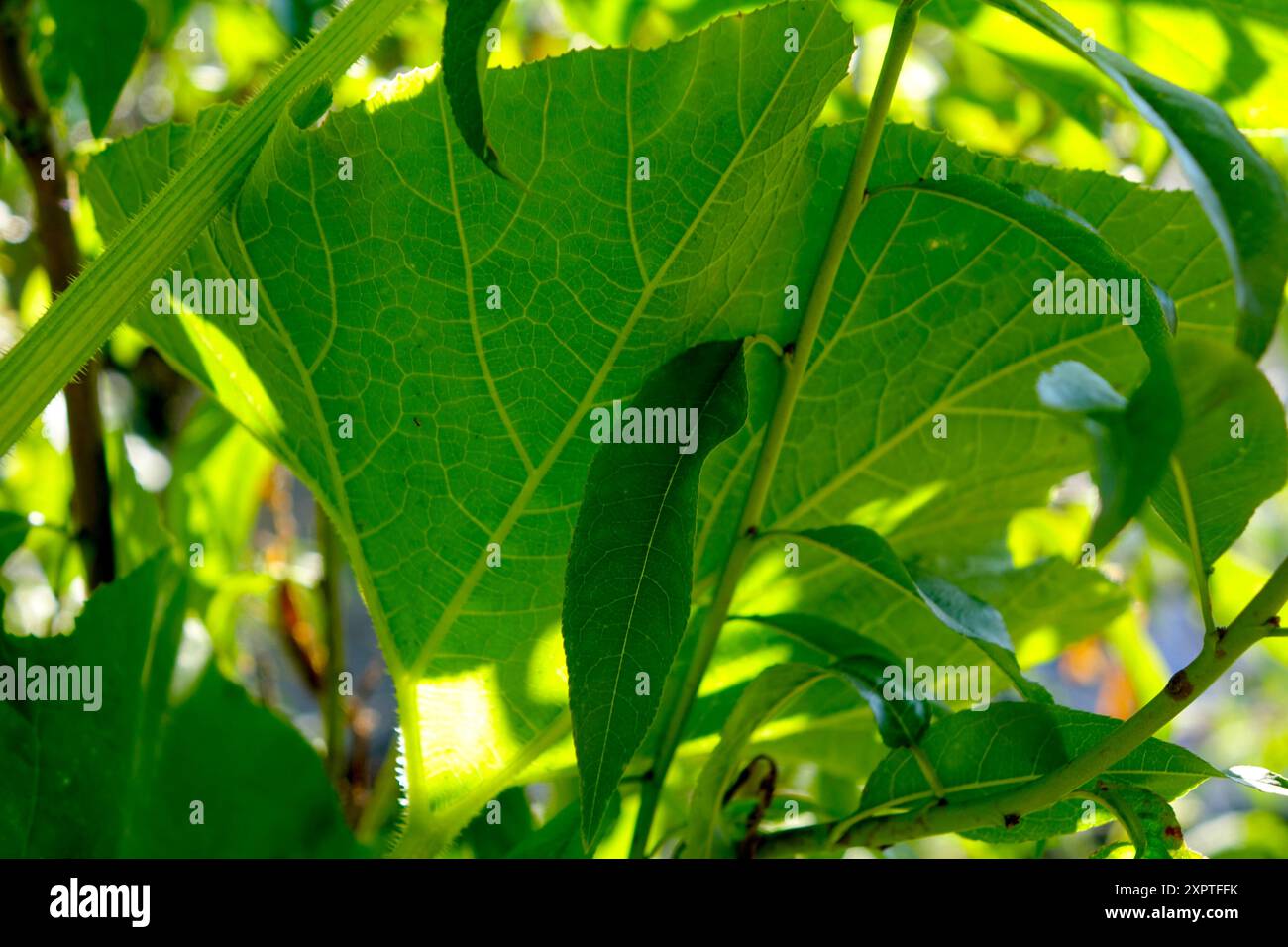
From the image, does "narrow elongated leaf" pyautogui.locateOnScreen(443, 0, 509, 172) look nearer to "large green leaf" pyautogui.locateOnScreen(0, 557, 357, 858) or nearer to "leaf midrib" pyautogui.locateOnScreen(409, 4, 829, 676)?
"leaf midrib" pyautogui.locateOnScreen(409, 4, 829, 676)

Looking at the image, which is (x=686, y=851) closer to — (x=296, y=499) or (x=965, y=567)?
(x=965, y=567)

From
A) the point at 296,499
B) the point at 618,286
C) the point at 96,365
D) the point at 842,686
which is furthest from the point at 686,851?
the point at 296,499

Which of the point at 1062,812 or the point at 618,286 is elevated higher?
the point at 618,286

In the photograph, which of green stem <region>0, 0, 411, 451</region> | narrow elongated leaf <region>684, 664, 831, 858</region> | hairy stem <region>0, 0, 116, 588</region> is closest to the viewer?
green stem <region>0, 0, 411, 451</region>

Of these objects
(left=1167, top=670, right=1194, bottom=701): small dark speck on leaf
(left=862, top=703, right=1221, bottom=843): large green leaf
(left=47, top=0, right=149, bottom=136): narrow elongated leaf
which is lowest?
(left=862, top=703, right=1221, bottom=843): large green leaf

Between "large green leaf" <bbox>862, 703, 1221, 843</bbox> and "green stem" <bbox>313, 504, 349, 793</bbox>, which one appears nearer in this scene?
"large green leaf" <bbox>862, 703, 1221, 843</bbox>

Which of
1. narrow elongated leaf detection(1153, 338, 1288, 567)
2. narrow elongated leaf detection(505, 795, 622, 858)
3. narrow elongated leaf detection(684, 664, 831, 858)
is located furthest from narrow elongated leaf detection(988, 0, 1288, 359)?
narrow elongated leaf detection(505, 795, 622, 858)
